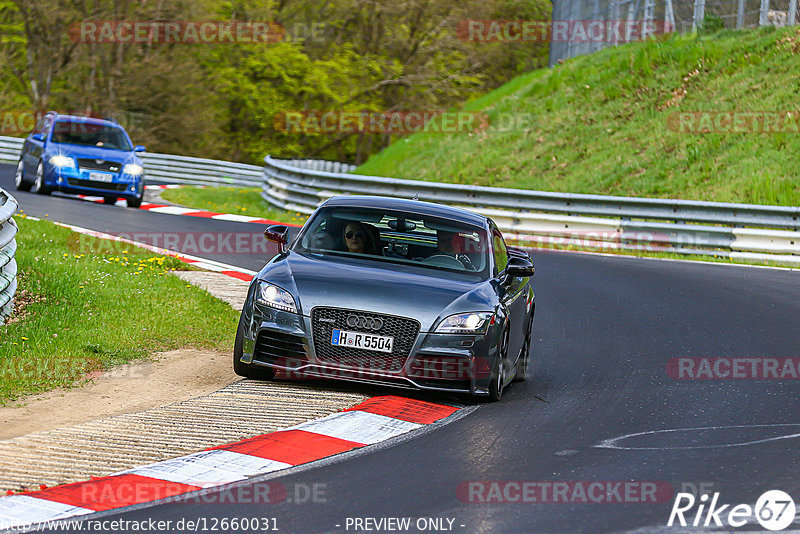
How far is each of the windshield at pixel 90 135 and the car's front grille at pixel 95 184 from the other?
2.76ft

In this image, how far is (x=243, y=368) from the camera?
27.6 feet

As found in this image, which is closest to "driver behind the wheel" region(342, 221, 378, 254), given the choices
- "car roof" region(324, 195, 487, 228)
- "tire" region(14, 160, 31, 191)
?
"car roof" region(324, 195, 487, 228)

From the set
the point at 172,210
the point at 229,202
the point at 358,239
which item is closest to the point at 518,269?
the point at 358,239

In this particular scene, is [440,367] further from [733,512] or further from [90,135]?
[90,135]

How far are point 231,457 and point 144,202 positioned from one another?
66.9 ft

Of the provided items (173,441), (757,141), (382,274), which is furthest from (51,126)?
(173,441)

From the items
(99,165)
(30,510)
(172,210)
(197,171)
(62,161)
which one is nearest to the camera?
(30,510)

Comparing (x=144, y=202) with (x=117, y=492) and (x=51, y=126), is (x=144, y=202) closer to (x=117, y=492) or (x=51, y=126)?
(x=51, y=126)

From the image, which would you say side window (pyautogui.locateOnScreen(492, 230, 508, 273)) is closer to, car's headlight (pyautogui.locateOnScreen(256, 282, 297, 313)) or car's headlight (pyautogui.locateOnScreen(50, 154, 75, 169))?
car's headlight (pyautogui.locateOnScreen(256, 282, 297, 313))

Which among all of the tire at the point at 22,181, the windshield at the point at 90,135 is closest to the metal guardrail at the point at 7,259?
the windshield at the point at 90,135

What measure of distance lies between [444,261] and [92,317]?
338 cm

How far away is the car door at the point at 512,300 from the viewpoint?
8805mm

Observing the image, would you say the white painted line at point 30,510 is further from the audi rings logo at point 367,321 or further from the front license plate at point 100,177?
the front license plate at point 100,177

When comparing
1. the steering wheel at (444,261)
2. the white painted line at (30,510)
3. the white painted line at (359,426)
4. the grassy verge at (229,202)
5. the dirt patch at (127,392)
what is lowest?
the grassy verge at (229,202)
